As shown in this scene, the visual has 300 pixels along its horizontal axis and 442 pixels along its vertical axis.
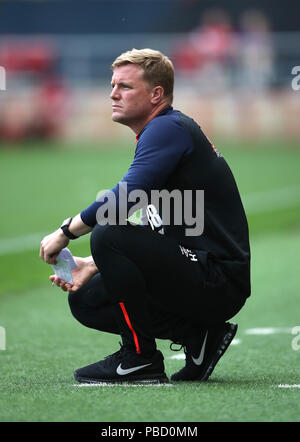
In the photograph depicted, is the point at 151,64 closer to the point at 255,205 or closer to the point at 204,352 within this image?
the point at 204,352

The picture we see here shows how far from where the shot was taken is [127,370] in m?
4.62

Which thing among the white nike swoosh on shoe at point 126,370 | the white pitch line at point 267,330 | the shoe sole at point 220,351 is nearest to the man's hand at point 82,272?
the white nike swoosh on shoe at point 126,370

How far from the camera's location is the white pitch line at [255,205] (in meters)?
10.4

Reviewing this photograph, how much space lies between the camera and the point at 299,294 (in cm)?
775

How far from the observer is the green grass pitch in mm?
4020

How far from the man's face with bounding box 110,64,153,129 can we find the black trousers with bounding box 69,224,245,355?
0.58 metres

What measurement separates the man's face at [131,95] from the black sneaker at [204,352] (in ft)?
3.50

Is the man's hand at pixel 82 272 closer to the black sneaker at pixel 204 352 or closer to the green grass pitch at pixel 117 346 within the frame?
the green grass pitch at pixel 117 346

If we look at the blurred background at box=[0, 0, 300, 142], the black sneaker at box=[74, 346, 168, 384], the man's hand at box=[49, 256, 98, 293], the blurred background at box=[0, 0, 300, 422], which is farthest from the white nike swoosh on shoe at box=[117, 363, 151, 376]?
the blurred background at box=[0, 0, 300, 142]

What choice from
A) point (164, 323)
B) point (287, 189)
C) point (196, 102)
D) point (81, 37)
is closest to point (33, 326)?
point (164, 323)

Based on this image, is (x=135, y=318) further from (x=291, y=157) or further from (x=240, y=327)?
(x=291, y=157)

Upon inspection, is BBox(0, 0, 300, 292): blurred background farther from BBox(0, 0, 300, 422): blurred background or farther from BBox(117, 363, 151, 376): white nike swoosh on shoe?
BBox(117, 363, 151, 376): white nike swoosh on shoe

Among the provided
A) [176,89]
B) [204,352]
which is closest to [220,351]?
[204,352]

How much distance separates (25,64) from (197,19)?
6875mm
